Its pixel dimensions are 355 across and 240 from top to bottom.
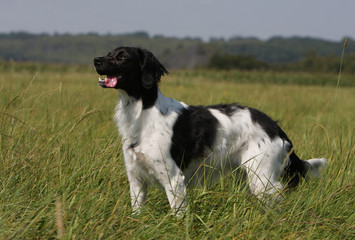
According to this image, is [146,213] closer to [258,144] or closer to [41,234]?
[41,234]

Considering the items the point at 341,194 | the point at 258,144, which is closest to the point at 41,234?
the point at 258,144

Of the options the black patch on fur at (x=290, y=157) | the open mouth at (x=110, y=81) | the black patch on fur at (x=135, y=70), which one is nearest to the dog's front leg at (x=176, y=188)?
the black patch on fur at (x=135, y=70)

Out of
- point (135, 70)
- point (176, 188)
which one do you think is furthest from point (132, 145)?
point (135, 70)

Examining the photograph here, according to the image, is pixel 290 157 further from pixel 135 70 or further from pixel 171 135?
pixel 135 70

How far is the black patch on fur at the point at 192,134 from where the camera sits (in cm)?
322

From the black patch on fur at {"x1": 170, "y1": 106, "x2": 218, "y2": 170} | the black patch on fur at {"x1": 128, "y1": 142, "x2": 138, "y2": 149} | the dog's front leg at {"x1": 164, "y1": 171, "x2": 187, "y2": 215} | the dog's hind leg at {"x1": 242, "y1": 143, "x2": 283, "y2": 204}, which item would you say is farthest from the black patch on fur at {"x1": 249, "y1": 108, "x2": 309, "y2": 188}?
the black patch on fur at {"x1": 128, "y1": 142, "x2": 138, "y2": 149}

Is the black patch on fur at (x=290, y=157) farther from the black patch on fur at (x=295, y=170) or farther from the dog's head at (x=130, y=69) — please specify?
the dog's head at (x=130, y=69)

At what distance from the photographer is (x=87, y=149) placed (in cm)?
377

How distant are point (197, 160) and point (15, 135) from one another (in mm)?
1780

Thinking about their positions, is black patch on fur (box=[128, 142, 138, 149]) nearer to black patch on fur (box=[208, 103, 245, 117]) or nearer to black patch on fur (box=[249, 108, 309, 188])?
black patch on fur (box=[208, 103, 245, 117])

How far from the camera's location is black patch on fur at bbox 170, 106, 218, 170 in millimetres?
3221

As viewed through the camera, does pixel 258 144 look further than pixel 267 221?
Yes

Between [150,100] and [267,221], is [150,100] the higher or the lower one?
the higher one

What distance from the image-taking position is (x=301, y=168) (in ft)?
12.4
